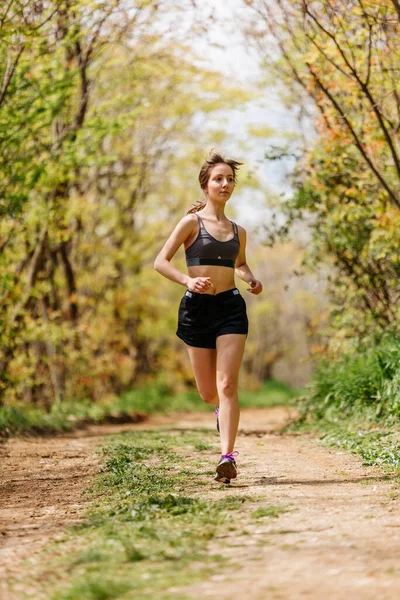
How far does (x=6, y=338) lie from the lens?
12250 mm

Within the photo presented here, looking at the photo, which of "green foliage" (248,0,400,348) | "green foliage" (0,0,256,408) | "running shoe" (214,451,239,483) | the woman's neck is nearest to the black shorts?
the woman's neck

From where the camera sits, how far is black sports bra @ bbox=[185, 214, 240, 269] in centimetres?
566

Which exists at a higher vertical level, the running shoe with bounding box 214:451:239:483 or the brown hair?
the brown hair

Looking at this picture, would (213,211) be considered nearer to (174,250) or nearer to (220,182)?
(220,182)

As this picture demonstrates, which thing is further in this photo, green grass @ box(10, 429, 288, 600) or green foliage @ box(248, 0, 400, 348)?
green foliage @ box(248, 0, 400, 348)

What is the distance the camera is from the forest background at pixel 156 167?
939cm

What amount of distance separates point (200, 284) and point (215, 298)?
47 cm

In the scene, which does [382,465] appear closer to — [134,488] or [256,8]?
[134,488]

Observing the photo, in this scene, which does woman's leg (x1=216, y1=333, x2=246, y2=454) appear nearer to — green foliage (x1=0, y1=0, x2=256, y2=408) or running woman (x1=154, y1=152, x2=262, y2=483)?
running woman (x1=154, y1=152, x2=262, y2=483)

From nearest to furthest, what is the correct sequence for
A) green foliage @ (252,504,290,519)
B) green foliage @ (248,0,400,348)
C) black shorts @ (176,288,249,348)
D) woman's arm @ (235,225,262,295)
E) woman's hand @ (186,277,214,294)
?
green foliage @ (252,504,290,519)
woman's hand @ (186,277,214,294)
black shorts @ (176,288,249,348)
woman's arm @ (235,225,262,295)
green foliage @ (248,0,400,348)

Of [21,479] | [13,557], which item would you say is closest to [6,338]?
[21,479]

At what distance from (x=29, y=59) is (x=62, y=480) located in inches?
241

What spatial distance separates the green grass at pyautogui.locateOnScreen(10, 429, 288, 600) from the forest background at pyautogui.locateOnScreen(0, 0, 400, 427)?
327 cm

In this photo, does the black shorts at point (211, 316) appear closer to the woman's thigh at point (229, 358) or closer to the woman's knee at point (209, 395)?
the woman's thigh at point (229, 358)
